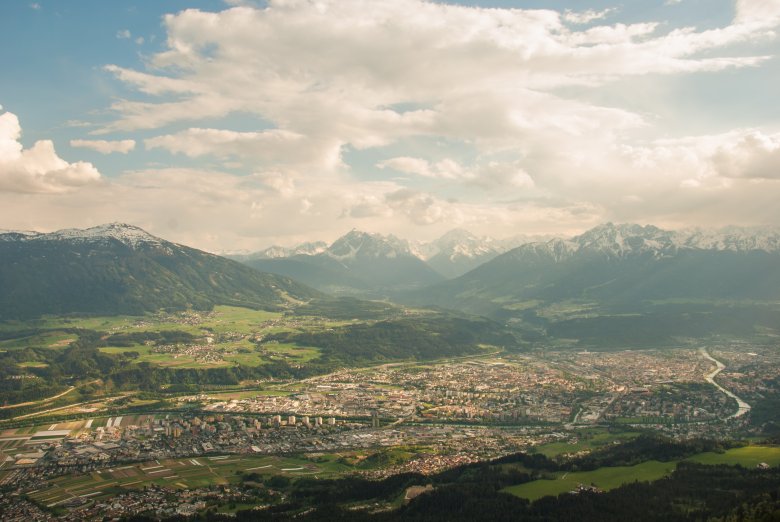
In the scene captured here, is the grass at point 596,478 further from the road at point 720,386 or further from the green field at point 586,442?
the road at point 720,386

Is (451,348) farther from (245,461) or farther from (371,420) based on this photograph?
(245,461)

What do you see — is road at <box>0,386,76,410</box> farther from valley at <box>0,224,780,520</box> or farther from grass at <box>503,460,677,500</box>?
grass at <box>503,460,677,500</box>

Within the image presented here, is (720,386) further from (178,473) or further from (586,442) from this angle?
(178,473)

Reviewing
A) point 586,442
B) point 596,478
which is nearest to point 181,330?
point 586,442

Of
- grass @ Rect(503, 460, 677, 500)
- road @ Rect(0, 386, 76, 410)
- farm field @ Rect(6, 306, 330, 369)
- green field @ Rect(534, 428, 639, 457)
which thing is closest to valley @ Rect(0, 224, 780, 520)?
grass @ Rect(503, 460, 677, 500)

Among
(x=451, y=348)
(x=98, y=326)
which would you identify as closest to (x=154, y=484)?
(x=451, y=348)

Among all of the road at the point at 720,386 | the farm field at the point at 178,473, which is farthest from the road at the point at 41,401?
the road at the point at 720,386

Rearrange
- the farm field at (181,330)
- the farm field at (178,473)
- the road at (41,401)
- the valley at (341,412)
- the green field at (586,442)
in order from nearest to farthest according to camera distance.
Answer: the farm field at (178,473)
the valley at (341,412)
the green field at (586,442)
the road at (41,401)
the farm field at (181,330)

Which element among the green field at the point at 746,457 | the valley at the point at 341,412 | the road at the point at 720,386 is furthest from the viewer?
the road at the point at 720,386
